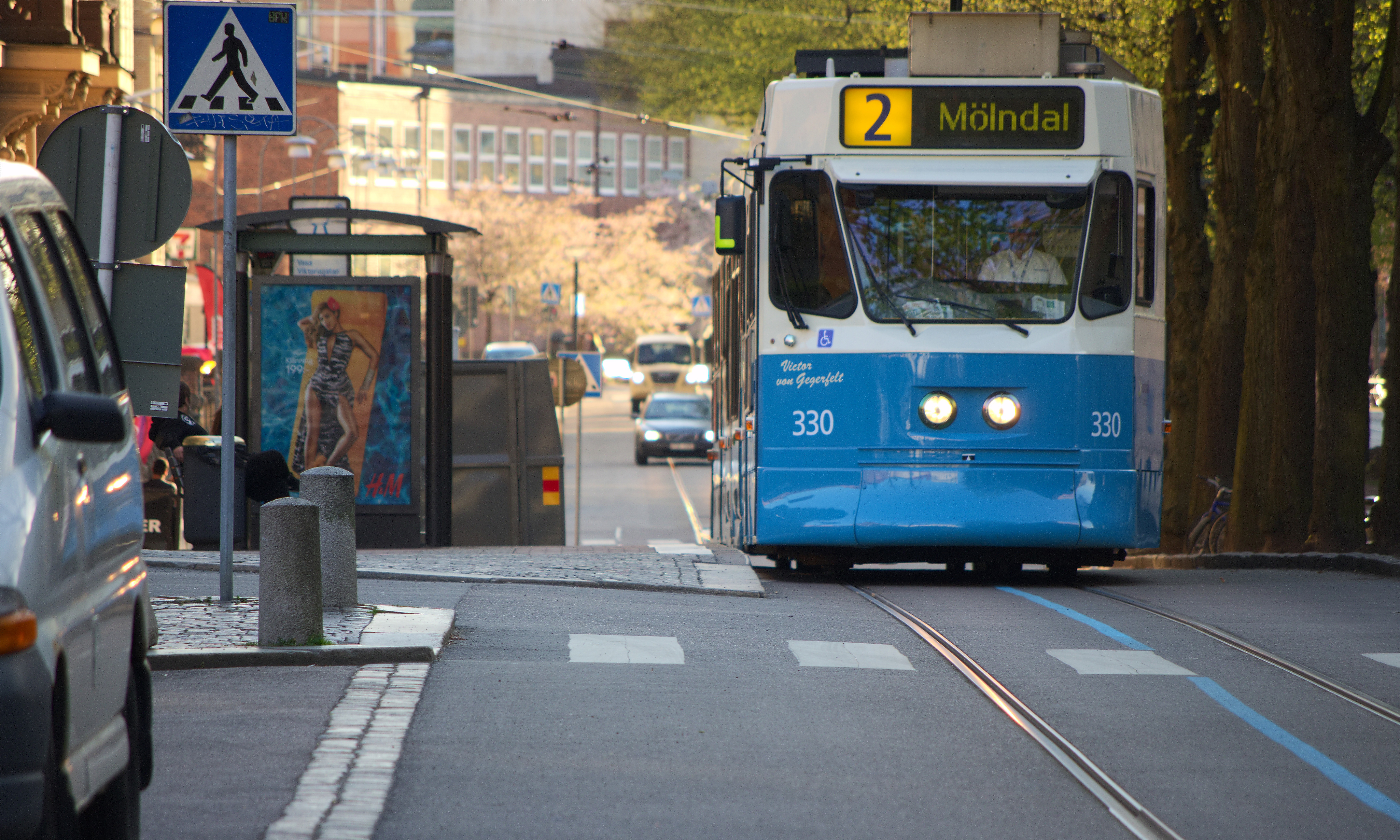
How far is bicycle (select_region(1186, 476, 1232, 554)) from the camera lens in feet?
70.2

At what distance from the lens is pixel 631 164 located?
355 feet

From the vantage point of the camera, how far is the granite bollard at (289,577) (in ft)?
29.3

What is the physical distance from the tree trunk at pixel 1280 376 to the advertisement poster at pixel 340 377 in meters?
7.97

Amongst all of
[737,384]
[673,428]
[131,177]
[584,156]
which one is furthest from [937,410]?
[584,156]

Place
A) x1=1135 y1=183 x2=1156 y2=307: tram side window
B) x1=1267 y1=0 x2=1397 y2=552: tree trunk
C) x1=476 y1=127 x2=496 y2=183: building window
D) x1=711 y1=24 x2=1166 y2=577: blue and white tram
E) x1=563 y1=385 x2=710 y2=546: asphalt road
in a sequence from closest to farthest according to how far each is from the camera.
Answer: x1=711 y1=24 x2=1166 y2=577: blue and white tram < x1=1135 y1=183 x2=1156 y2=307: tram side window < x1=1267 y1=0 x2=1397 y2=552: tree trunk < x1=563 y1=385 x2=710 y2=546: asphalt road < x1=476 y1=127 x2=496 y2=183: building window

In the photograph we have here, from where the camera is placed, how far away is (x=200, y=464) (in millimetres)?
11016

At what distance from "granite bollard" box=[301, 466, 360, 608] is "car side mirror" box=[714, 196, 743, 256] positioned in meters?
3.73

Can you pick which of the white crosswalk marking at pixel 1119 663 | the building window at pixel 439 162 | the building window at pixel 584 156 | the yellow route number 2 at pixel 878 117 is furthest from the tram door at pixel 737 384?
the building window at pixel 584 156

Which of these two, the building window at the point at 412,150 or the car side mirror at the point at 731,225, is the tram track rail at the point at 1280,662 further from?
the building window at the point at 412,150

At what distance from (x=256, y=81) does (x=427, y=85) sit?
283 feet

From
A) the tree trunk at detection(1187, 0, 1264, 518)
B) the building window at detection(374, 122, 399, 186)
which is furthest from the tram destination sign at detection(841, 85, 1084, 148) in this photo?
the building window at detection(374, 122, 399, 186)

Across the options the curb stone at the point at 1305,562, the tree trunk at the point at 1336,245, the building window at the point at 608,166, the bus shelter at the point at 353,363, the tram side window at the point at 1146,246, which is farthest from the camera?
the building window at the point at 608,166

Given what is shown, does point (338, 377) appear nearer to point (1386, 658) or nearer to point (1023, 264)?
point (1023, 264)

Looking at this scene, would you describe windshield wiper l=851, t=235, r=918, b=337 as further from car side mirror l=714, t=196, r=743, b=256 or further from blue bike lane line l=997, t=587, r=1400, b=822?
blue bike lane line l=997, t=587, r=1400, b=822
